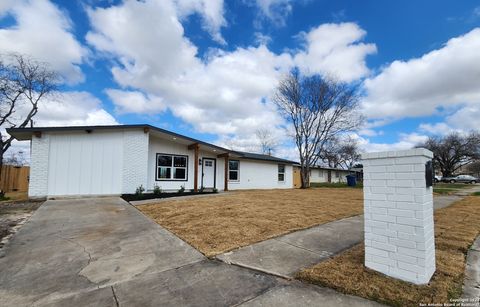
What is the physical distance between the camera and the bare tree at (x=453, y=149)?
43625 mm

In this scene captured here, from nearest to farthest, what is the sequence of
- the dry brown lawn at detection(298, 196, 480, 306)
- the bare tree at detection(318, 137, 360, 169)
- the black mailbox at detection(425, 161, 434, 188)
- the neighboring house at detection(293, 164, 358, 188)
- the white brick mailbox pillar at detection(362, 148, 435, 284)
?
the dry brown lawn at detection(298, 196, 480, 306)
the white brick mailbox pillar at detection(362, 148, 435, 284)
the black mailbox at detection(425, 161, 434, 188)
the neighboring house at detection(293, 164, 358, 188)
the bare tree at detection(318, 137, 360, 169)

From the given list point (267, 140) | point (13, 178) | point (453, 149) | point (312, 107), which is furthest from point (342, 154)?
point (13, 178)

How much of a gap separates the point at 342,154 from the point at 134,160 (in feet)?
149

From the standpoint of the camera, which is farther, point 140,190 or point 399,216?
point 140,190

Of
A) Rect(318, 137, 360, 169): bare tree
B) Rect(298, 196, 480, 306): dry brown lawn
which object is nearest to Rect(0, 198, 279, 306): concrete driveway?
Rect(298, 196, 480, 306): dry brown lawn

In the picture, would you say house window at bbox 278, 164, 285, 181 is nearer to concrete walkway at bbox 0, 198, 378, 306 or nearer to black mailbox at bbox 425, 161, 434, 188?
concrete walkway at bbox 0, 198, 378, 306

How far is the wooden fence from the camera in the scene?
15672 mm

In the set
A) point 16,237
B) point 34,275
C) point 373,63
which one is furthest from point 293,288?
point 373,63

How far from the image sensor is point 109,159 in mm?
11086

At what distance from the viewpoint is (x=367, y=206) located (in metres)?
2.99

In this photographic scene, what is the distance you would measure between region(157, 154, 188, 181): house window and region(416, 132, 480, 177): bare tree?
50.7m

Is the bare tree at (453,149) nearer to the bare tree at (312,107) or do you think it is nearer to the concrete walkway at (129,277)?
the bare tree at (312,107)

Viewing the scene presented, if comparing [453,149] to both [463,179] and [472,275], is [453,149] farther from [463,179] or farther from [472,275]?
[472,275]

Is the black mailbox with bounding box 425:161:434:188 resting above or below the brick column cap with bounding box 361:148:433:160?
below
